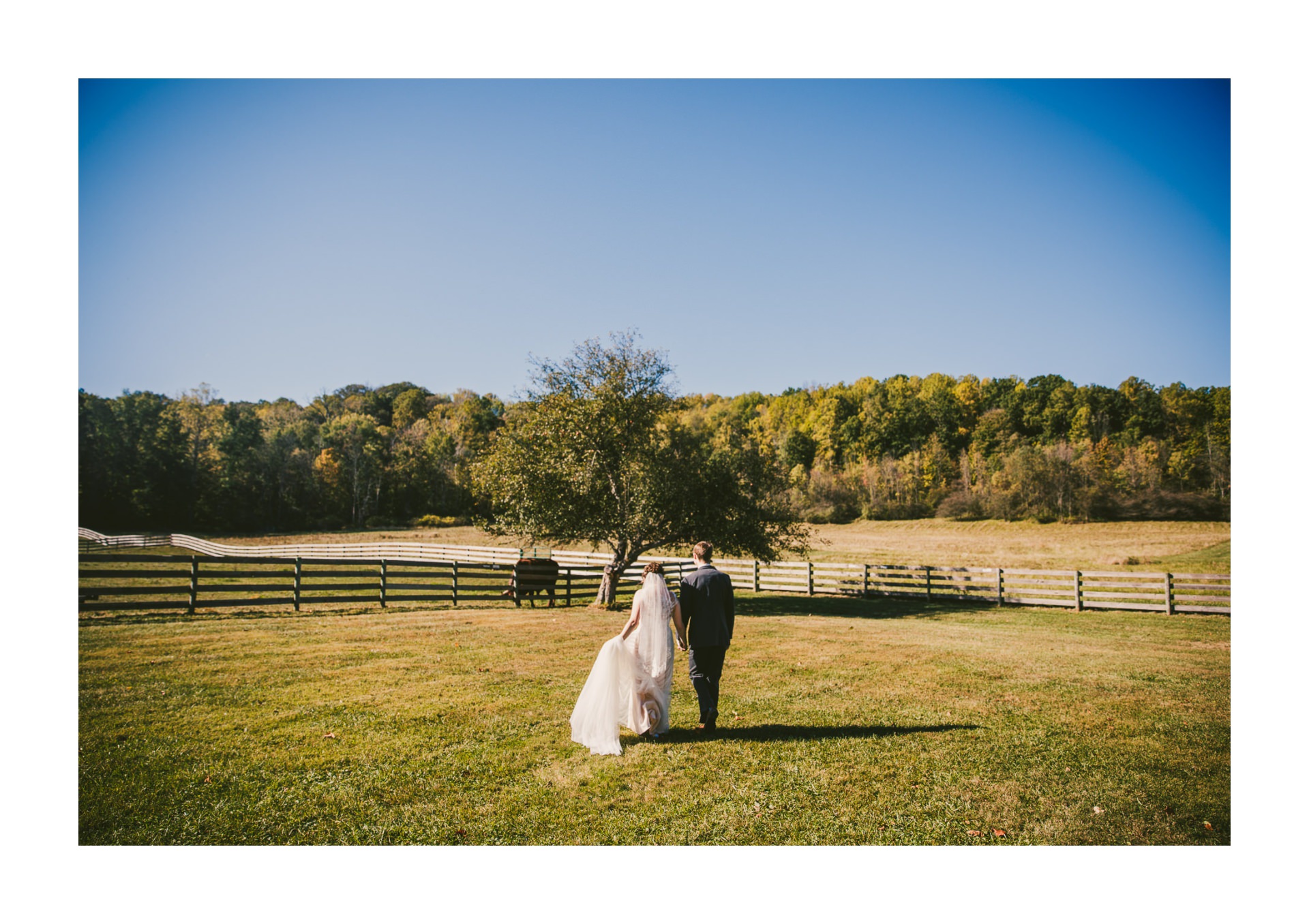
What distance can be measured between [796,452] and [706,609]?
6333cm

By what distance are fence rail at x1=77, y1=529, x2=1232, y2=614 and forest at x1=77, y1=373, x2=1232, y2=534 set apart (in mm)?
3299

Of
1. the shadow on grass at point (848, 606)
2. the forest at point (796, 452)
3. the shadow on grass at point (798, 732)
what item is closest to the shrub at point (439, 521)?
the forest at point (796, 452)

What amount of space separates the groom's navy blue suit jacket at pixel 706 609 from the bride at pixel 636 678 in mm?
108

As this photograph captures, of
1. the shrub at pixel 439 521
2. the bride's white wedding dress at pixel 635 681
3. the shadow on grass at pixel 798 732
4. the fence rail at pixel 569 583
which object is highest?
the bride's white wedding dress at pixel 635 681

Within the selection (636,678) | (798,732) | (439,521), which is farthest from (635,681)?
(439,521)

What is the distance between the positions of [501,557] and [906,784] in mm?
24436

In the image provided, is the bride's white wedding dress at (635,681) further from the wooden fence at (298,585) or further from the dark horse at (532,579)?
the dark horse at (532,579)

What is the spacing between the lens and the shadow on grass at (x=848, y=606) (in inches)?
687

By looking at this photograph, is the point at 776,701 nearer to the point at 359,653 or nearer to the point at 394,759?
the point at 394,759

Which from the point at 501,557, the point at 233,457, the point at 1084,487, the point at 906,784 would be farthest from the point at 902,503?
the point at 906,784

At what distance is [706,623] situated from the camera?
6.40 meters

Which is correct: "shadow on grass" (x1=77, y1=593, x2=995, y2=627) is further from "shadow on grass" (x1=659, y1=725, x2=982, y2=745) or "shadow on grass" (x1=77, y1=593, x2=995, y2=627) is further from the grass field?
"shadow on grass" (x1=659, y1=725, x2=982, y2=745)

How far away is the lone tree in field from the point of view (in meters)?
17.8

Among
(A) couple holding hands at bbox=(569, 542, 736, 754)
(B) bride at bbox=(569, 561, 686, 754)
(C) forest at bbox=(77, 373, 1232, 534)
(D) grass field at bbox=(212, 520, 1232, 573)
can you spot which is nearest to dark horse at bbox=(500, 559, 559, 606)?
(D) grass field at bbox=(212, 520, 1232, 573)
